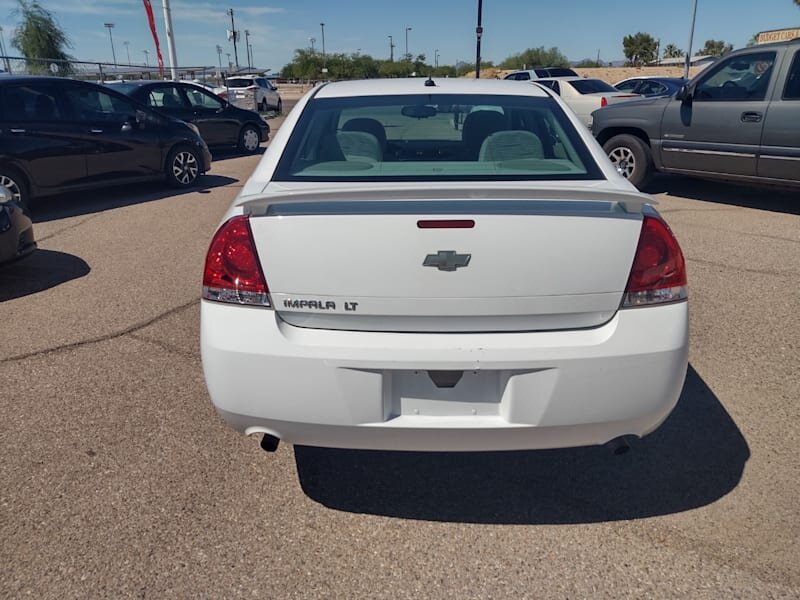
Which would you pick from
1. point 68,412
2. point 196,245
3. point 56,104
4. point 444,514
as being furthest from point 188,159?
point 444,514

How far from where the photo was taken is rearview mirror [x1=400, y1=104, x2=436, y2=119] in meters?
3.27

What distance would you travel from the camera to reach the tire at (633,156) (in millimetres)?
8836

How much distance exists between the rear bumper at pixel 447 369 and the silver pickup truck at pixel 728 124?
5.75 meters

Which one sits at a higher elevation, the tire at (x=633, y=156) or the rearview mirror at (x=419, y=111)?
the rearview mirror at (x=419, y=111)

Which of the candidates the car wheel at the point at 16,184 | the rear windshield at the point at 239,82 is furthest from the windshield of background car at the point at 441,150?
the rear windshield at the point at 239,82

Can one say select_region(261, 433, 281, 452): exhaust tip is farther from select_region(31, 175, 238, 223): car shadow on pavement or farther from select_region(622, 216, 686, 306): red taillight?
select_region(31, 175, 238, 223): car shadow on pavement

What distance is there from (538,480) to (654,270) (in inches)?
42.6

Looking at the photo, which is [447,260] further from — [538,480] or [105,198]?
[105,198]

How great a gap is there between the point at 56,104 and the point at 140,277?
3.86 meters

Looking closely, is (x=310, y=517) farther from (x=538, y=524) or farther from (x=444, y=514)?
(x=538, y=524)

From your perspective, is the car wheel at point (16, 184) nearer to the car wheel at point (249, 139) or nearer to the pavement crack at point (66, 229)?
the pavement crack at point (66, 229)

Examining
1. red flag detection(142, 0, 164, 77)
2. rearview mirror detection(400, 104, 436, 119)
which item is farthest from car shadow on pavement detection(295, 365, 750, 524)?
red flag detection(142, 0, 164, 77)

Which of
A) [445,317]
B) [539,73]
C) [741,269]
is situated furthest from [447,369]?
[539,73]

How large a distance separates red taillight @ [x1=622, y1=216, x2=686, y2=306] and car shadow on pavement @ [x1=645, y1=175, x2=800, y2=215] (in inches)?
265
